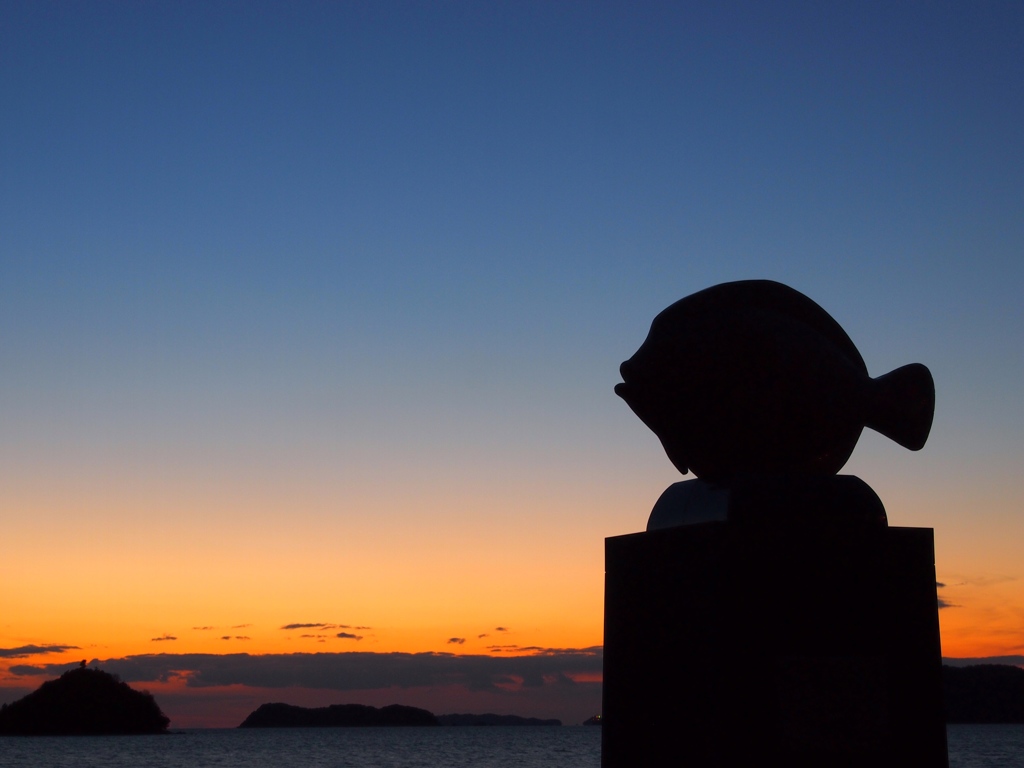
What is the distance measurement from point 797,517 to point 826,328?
1.70m

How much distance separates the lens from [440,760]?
84.1 m

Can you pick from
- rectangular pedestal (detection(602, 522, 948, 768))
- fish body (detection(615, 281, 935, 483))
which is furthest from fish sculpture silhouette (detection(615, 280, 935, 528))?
rectangular pedestal (detection(602, 522, 948, 768))

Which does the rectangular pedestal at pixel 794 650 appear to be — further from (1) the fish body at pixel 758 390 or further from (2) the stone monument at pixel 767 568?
(1) the fish body at pixel 758 390

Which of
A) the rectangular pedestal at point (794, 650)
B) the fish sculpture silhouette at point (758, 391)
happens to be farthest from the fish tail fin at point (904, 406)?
the rectangular pedestal at point (794, 650)

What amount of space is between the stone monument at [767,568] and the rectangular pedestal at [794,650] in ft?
0.03

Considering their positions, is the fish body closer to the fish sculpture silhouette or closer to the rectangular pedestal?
the fish sculpture silhouette

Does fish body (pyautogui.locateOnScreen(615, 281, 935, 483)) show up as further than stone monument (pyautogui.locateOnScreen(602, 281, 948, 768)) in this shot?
Yes

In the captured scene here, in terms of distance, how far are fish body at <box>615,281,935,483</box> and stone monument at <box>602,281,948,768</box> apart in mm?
13

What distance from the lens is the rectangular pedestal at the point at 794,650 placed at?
23.5 ft

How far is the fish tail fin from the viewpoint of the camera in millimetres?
8102

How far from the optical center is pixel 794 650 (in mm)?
7328

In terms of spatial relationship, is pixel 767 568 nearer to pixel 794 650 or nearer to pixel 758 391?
pixel 794 650

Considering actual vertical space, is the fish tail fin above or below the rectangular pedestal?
above

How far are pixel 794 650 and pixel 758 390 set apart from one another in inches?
72.8
